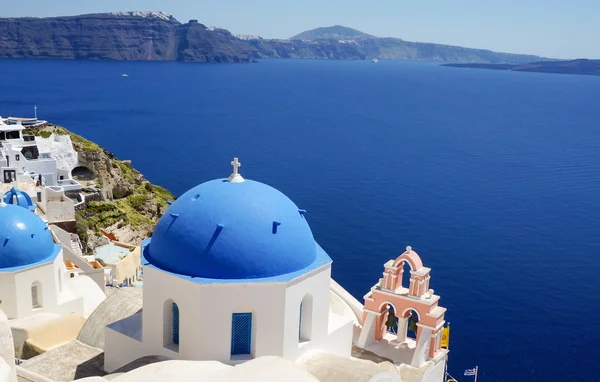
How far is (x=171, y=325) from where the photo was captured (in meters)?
13.4

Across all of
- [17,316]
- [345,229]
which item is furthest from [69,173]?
[17,316]

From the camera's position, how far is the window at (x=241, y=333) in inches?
509

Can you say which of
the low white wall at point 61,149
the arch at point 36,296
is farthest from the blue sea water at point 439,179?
the arch at point 36,296

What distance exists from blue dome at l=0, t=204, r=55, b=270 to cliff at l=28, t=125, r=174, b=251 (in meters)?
17.8

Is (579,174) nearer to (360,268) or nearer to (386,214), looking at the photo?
(386,214)

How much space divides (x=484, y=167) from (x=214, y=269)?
6083 centimetres

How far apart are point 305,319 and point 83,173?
134 ft

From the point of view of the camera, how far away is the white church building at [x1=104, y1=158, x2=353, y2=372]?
41.6 feet

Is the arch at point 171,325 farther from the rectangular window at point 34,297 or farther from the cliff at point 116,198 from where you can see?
the cliff at point 116,198

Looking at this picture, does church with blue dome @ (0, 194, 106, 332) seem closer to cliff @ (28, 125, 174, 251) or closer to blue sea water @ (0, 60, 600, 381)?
cliff @ (28, 125, 174, 251)

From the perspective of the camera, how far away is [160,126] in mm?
96438

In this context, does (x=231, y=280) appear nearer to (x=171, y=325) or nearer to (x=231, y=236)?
(x=231, y=236)

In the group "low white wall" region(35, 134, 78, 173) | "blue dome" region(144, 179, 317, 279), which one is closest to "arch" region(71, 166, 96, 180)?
"low white wall" region(35, 134, 78, 173)

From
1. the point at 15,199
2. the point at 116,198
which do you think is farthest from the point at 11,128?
the point at 15,199
